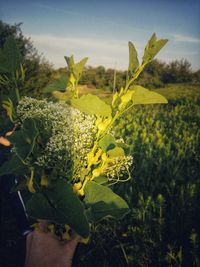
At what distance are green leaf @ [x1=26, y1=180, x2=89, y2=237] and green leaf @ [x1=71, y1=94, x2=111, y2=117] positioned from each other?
0.75 feet

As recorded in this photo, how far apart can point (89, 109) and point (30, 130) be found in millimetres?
189

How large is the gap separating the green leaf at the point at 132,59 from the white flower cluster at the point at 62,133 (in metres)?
0.21

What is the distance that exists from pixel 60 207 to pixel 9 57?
0.51 meters

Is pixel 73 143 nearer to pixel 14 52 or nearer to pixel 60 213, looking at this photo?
pixel 60 213

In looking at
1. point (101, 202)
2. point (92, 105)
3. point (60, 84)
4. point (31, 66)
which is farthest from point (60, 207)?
point (31, 66)

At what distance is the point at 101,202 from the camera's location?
2.91 ft

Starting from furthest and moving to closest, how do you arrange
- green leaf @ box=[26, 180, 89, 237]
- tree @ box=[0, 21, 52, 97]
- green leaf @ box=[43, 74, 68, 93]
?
tree @ box=[0, 21, 52, 97]
green leaf @ box=[43, 74, 68, 93]
green leaf @ box=[26, 180, 89, 237]

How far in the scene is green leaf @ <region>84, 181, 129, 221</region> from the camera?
873 millimetres

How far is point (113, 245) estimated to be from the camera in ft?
9.77

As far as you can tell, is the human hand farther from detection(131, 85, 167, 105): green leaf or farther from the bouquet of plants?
detection(131, 85, 167, 105): green leaf

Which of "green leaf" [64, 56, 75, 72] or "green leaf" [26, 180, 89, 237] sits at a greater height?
"green leaf" [64, 56, 75, 72]

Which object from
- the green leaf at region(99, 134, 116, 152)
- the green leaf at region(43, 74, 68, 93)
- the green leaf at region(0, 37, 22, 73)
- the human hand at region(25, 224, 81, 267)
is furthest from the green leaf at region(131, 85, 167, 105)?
the human hand at region(25, 224, 81, 267)

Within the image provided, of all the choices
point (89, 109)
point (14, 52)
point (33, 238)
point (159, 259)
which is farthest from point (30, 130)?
point (159, 259)

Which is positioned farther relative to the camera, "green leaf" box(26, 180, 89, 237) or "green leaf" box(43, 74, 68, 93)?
"green leaf" box(43, 74, 68, 93)
